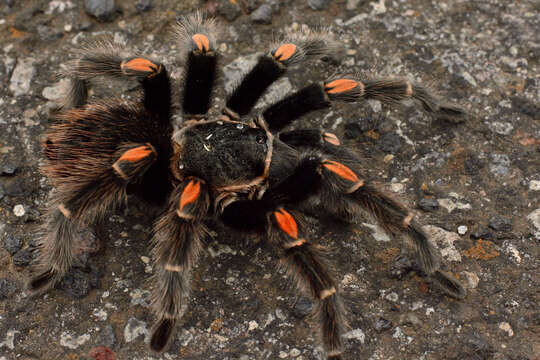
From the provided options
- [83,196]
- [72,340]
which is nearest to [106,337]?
[72,340]

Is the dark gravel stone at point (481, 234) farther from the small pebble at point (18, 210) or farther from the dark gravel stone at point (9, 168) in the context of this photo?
the dark gravel stone at point (9, 168)

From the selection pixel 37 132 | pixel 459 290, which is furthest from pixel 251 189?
pixel 37 132

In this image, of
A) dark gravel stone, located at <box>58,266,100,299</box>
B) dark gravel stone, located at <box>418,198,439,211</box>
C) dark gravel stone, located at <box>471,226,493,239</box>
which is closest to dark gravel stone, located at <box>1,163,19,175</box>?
dark gravel stone, located at <box>58,266,100,299</box>

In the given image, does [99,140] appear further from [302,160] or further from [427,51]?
[427,51]

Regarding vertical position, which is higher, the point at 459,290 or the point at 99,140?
the point at 99,140

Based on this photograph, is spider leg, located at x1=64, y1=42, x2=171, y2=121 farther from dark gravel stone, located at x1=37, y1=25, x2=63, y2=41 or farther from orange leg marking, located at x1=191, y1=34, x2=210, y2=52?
dark gravel stone, located at x1=37, y1=25, x2=63, y2=41
